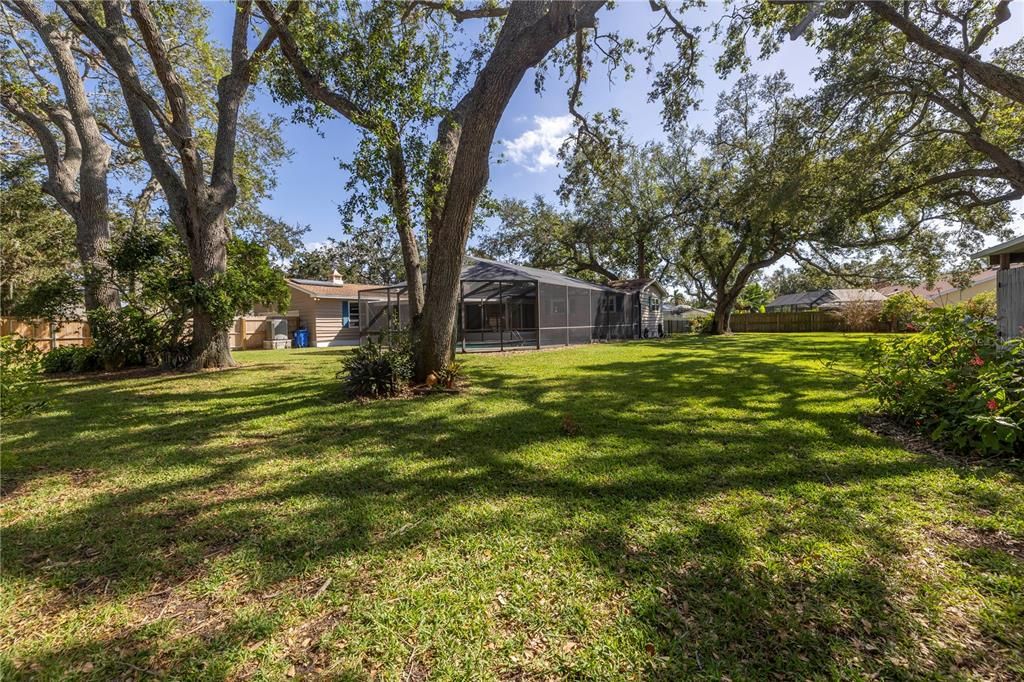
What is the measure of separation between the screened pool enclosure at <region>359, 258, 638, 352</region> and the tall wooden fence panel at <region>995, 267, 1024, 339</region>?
10152mm

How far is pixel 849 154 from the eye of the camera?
10.6 metres

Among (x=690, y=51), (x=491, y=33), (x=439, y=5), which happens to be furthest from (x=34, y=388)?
(x=690, y=51)

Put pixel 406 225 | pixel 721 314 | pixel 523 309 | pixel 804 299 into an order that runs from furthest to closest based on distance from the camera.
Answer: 1. pixel 804 299
2. pixel 721 314
3. pixel 523 309
4. pixel 406 225

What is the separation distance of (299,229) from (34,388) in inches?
1411

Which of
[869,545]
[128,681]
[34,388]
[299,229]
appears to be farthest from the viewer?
[299,229]

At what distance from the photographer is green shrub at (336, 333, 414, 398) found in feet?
19.6

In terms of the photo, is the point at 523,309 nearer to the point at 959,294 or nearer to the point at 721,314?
the point at 721,314

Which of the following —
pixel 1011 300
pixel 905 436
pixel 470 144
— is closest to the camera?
pixel 905 436

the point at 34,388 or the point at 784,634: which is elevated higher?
the point at 34,388

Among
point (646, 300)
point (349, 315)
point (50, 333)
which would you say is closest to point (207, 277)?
point (50, 333)

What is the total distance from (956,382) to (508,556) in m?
4.49

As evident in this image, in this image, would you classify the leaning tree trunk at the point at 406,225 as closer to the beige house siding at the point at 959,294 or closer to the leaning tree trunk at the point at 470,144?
the leaning tree trunk at the point at 470,144

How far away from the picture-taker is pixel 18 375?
2539 mm

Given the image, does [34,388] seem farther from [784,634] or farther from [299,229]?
[299,229]
